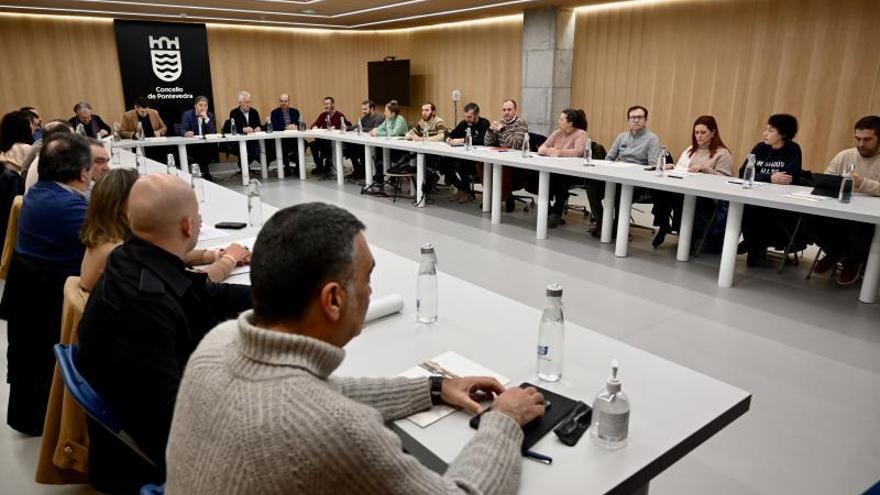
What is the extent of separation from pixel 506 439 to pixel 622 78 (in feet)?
24.9

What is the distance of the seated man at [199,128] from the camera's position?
817 cm

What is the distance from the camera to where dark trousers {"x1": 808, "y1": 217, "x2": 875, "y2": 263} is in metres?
4.06

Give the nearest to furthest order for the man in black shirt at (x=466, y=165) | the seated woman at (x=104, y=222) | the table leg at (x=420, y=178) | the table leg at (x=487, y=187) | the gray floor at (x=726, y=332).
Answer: the seated woman at (x=104, y=222), the gray floor at (x=726, y=332), the table leg at (x=487, y=187), the table leg at (x=420, y=178), the man in black shirt at (x=466, y=165)

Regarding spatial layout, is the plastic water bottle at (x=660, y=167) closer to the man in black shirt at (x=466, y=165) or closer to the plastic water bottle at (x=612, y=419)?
the man in black shirt at (x=466, y=165)

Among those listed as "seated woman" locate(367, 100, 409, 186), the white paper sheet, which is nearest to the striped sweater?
the white paper sheet

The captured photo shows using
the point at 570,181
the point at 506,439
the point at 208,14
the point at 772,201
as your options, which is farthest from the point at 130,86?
the point at 506,439

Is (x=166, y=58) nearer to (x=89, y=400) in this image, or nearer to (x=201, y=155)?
(x=201, y=155)

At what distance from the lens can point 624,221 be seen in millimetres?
4785

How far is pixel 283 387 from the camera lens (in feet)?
2.68

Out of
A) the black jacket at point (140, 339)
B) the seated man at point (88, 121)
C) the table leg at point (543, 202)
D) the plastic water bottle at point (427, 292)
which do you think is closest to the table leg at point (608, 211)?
the table leg at point (543, 202)

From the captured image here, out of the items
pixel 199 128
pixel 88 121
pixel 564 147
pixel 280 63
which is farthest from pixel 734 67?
pixel 88 121

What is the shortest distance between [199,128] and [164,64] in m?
A: 2.30

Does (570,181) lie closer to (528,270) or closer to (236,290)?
(528,270)

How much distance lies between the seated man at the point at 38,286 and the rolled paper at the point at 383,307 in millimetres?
1278
